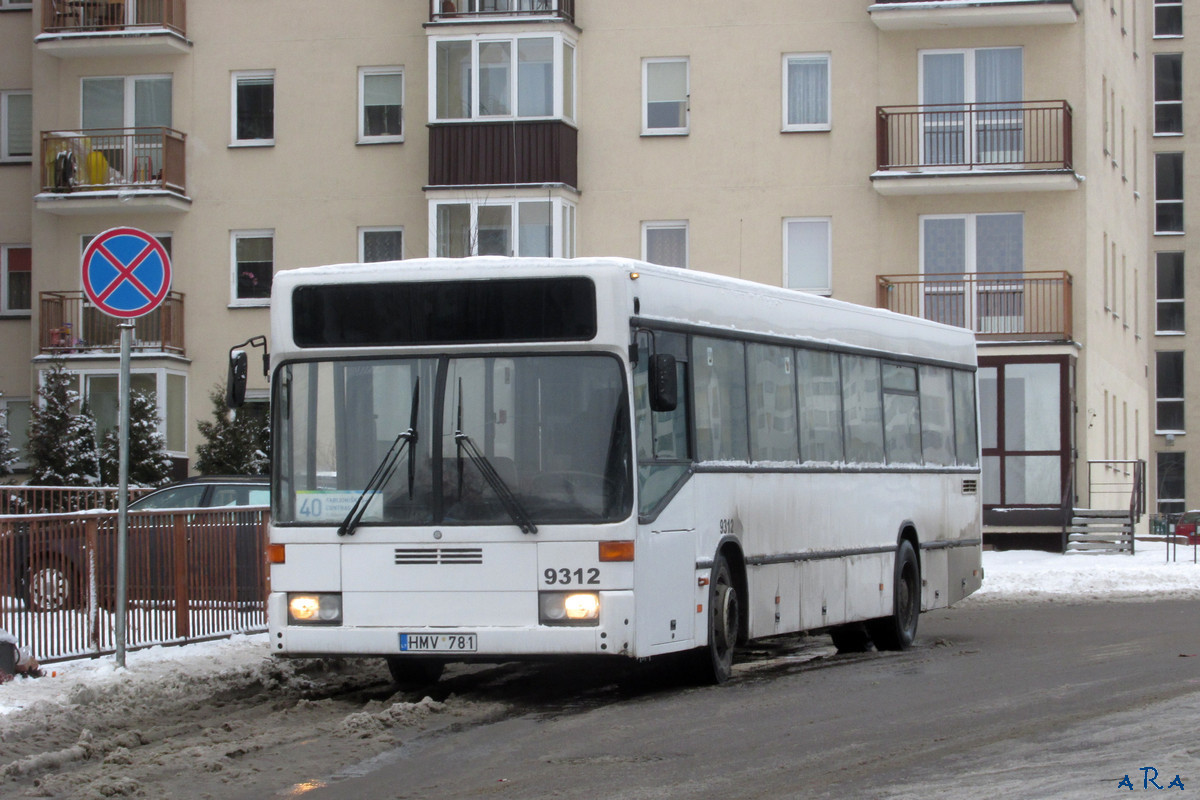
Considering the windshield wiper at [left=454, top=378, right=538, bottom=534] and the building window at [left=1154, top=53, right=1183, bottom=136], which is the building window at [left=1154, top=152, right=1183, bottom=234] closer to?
the building window at [left=1154, top=53, right=1183, bottom=136]

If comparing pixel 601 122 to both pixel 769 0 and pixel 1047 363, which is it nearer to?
pixel 769 0

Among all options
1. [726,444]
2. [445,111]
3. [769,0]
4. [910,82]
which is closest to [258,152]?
[445,111]

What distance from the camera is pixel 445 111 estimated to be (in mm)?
37531

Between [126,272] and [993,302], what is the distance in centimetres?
2520

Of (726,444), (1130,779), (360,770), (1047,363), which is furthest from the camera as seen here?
(1047,363)

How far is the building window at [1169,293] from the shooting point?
210ft

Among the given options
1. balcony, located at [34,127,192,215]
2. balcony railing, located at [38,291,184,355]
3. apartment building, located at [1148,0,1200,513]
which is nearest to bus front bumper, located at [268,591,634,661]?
balcony railing, located at [38,291,184,355]

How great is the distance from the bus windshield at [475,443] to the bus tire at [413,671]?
1496mm

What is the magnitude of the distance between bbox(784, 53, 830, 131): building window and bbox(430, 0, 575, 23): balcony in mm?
4423

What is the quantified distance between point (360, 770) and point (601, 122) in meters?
29.4

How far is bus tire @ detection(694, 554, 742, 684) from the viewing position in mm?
13258

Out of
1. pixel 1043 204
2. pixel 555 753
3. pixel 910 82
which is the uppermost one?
pixel 910 82

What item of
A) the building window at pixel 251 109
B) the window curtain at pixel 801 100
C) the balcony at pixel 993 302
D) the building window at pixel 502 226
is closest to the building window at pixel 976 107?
the window curtain at pixel 801 100

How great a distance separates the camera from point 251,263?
129ft
